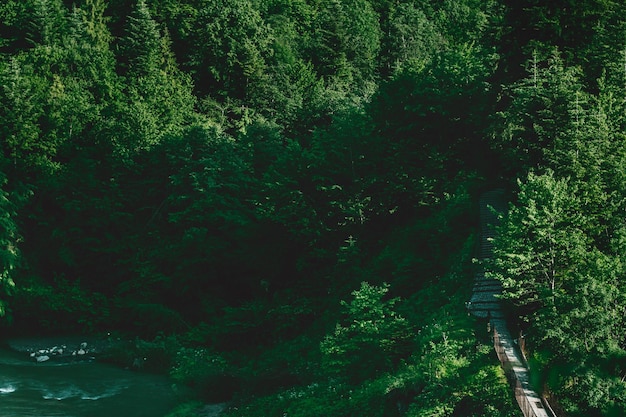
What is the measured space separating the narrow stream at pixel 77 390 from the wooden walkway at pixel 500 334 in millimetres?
14101

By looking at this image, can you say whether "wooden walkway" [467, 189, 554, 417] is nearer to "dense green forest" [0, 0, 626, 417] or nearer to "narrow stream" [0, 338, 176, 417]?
"dense green forest" [0, 0, 626, 417]

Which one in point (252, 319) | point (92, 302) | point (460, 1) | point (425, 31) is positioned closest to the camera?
point (252, 319)

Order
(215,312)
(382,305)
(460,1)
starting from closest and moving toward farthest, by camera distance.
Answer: (382,305)
(215,312)
(460,1)

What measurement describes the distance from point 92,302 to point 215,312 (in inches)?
324

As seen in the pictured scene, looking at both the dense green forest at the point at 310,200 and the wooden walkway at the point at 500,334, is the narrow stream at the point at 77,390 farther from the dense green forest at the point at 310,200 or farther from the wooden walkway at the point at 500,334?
the wooden walkway at the point at 500,334

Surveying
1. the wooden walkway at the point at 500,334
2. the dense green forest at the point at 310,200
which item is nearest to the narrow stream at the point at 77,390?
the dense green forest at the point at 310,200

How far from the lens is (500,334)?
22.6 metres

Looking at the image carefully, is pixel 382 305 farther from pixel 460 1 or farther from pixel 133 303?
pixel 460 1

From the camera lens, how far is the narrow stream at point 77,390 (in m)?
30.9

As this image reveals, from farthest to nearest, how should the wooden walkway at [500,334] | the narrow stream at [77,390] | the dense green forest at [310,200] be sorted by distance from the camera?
the narrow stream at [77,390], the dense green forest at [310,200], the wooden walkway at [500,334]

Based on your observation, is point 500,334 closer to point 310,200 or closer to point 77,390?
point 310,200

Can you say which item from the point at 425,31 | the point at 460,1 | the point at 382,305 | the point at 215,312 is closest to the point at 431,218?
the point at 382,305

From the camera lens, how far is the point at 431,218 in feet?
112

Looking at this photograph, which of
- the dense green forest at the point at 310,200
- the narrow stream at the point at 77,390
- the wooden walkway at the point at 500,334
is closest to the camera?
the wooden walkway at the point at 500,334
